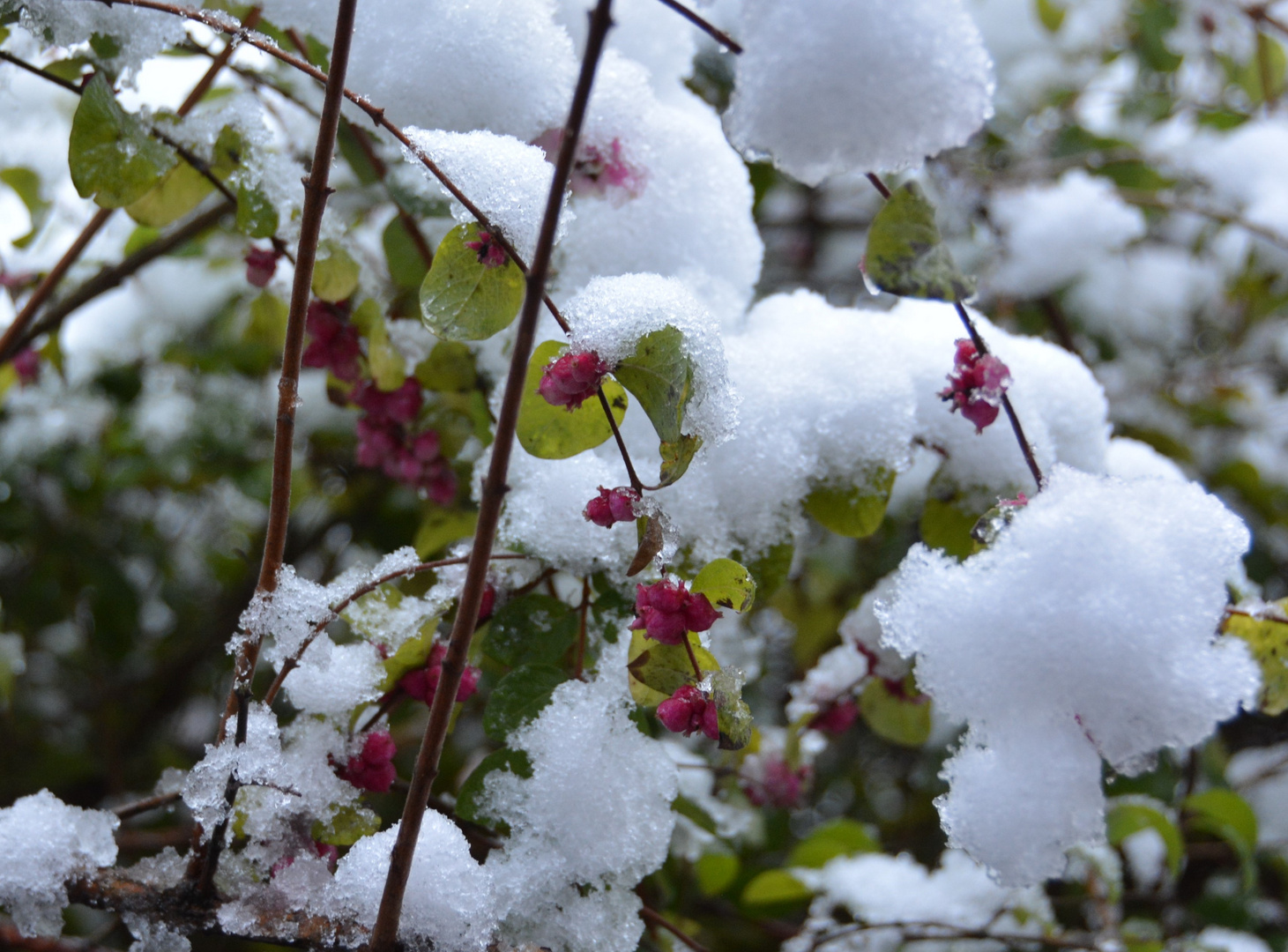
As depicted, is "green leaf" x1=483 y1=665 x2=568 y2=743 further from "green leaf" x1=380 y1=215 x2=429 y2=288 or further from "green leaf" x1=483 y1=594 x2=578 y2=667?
"green leaf" x1=380 y1=215 x2=429 y2=288

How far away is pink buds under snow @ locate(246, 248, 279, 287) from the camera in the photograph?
75 centimetres

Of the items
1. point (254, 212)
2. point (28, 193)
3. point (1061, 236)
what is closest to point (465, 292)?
point (254, 212)

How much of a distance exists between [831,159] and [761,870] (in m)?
1.02

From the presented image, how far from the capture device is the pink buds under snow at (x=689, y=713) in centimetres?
52

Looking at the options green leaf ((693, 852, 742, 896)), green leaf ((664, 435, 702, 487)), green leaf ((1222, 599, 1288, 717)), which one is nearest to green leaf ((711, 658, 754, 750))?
green leaf ((664, 435, 702, 487))

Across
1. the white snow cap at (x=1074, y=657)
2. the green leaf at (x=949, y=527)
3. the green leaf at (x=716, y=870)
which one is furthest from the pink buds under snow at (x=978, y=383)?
the green leaf at (x=716, y=870)

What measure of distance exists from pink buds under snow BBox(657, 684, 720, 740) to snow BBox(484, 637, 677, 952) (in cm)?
7

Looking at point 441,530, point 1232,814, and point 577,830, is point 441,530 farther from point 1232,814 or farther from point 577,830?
point 1232,814

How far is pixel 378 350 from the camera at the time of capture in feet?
2.46

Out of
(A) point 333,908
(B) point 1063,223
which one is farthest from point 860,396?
(B) point 1063,223

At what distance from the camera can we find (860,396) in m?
0.70

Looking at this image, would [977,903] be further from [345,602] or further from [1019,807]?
[345,602]

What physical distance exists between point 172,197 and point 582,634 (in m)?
0.47

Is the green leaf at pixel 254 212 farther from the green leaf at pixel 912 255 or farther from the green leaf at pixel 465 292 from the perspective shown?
the green leaf at pixel 912 255
